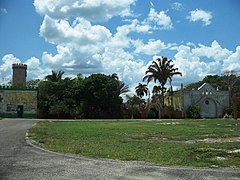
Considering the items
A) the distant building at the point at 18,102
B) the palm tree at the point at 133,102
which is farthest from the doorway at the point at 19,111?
the palm tree at the point at 133,102

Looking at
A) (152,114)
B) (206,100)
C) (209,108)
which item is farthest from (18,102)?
(209,108)

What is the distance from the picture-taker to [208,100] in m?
63.2

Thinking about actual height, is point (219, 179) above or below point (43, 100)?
below

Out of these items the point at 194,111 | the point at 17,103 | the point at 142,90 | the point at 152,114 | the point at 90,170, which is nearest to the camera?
the point at 90,170

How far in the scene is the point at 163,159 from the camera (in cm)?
984

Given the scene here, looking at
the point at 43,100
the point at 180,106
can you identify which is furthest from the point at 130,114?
the point at 43,100

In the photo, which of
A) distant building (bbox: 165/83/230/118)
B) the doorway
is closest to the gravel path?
the doorway

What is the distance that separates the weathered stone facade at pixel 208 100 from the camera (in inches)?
2458

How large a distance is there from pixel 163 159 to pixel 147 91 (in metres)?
68.2

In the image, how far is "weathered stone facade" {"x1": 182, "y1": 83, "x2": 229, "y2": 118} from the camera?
205 ft

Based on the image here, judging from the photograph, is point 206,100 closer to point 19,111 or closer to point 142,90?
point 142,90

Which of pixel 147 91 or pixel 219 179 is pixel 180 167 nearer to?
pixel 219 179

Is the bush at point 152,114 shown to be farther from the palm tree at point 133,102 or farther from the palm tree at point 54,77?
the palm tree at point 54,77

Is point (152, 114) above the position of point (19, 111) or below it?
below
